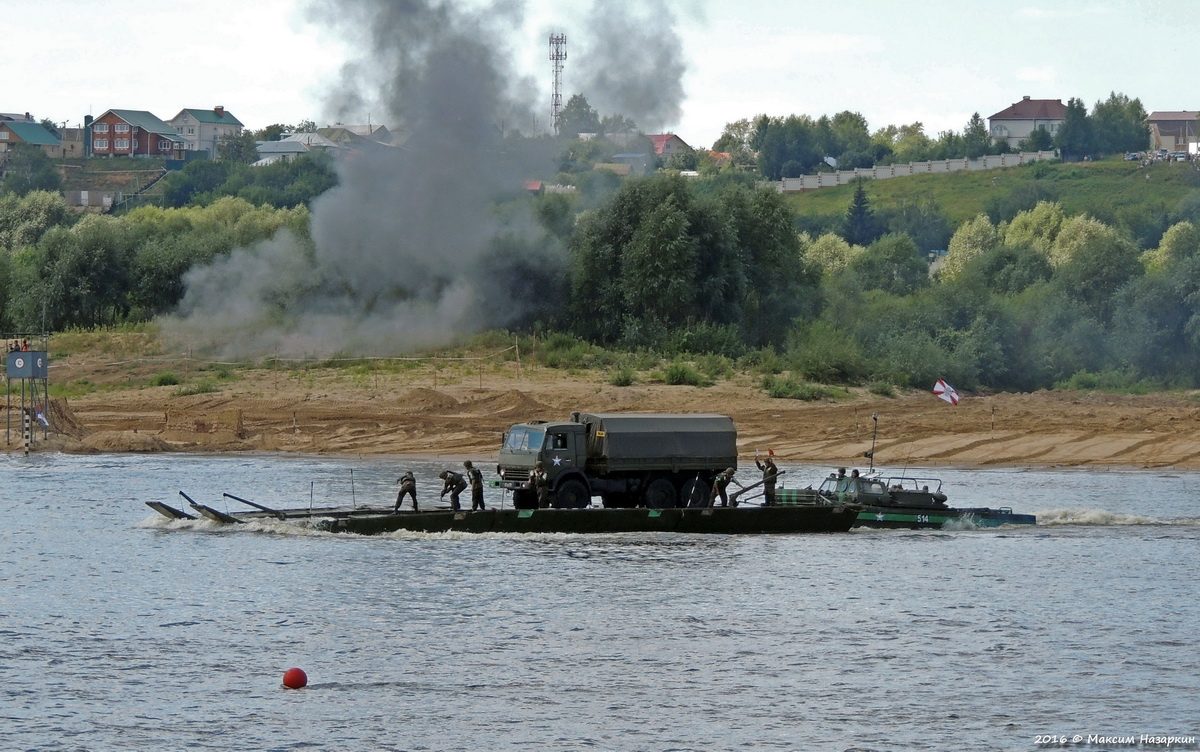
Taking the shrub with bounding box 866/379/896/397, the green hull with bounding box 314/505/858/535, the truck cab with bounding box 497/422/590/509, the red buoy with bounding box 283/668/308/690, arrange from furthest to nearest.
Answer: the shrub with bounding box 866/379/896/397 < the truck cab with bounding box 497/422/590/509 < the green hull with bounding box 314/505/858/535 < the red buoy with bounding box 283/668/308/690

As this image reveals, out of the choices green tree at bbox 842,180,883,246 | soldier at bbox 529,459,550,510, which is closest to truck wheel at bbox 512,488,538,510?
soldier at bbox 529,459,550,510

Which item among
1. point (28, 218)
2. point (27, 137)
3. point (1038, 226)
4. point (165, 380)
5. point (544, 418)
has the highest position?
point (27, 137)

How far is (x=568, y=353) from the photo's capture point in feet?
221

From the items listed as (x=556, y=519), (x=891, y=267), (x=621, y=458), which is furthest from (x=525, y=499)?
(x=891, y=267)

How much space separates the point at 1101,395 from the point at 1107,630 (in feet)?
144

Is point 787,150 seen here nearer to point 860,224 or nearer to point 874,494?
point 860,224

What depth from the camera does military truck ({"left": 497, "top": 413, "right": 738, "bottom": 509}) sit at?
35.9m

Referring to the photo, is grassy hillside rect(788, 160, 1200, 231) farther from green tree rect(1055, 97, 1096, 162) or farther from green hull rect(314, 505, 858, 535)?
green hull rect(314, 505, 858, 535)

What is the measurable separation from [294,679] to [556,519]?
11.9 metres

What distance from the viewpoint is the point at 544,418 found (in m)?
56.0

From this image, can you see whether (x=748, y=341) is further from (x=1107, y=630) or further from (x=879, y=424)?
(x=1107, y=630)

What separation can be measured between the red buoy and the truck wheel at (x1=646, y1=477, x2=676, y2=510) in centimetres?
1438

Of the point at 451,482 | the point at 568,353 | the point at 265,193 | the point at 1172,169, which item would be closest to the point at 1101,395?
the point at 568,353

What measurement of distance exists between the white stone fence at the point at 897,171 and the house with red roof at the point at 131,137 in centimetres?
6990
